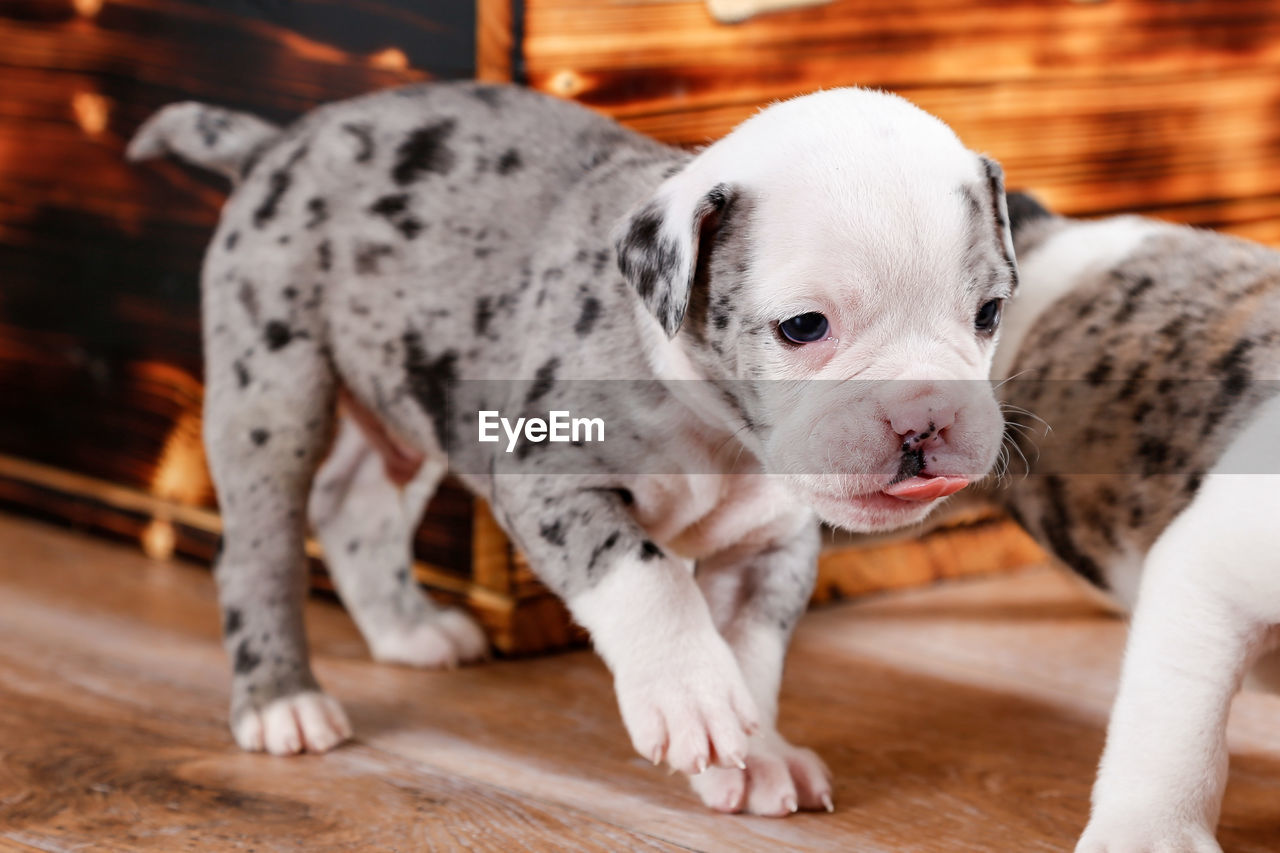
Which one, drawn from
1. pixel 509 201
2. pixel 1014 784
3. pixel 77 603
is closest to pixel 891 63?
pixel 509 201

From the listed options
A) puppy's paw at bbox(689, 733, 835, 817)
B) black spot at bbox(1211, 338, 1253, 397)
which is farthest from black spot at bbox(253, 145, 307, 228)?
black spot at bbox(1211, 338, 1253, 397)

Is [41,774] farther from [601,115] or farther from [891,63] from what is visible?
[891,63]

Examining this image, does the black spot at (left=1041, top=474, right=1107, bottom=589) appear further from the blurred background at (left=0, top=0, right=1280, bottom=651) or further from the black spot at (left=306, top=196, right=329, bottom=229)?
the black spot at (left=306, top=196, right=329, bottom=229)

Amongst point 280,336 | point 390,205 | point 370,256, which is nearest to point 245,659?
point 280,336

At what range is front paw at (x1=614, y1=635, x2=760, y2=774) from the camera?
87.4 inches

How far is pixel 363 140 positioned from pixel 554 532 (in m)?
1.00

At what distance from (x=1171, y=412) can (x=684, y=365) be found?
36.0 inches

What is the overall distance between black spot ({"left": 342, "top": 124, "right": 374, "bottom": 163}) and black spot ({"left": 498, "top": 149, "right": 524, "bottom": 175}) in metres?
0.28

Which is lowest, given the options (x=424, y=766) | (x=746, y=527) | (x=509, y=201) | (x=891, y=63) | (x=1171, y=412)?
(x=424, y=766)

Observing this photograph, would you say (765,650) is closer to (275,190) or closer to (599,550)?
(599,550)

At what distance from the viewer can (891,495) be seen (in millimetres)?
2201

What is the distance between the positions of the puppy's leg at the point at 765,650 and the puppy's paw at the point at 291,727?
0.73 meters

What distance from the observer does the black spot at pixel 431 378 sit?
288 centimetres

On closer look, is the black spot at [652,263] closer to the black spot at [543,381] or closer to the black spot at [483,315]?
the black spot at [543,381]
